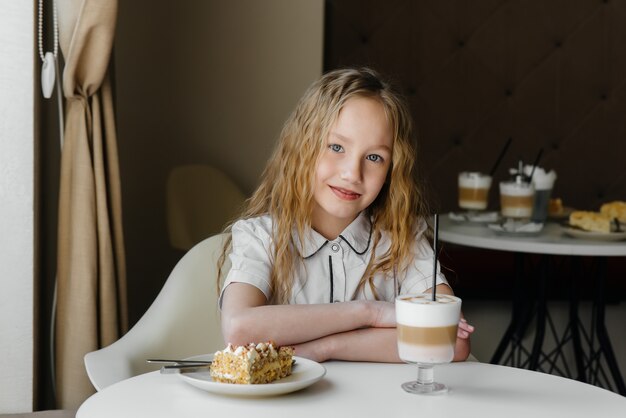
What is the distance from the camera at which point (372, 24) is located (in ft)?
13.0

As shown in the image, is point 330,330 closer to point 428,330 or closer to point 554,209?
point 428,330

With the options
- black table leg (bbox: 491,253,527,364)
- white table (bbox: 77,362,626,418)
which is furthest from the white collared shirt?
black table leg (bbox: 491,253,527,364)

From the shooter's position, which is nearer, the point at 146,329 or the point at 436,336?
the point at 436,336

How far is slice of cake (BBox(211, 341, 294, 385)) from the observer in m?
1.22

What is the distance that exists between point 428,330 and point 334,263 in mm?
563

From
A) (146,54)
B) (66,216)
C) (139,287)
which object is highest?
(146,54)

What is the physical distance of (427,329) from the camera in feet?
4.01

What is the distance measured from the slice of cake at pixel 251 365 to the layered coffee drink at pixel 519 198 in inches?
74.0

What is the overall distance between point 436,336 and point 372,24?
2.90 m

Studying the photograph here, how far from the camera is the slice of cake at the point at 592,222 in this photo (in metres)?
2.76

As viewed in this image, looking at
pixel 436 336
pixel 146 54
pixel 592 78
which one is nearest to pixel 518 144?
pixel 592 78

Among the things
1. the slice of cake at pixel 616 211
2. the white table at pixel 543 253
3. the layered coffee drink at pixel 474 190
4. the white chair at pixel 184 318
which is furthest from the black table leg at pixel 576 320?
the white chair at pixel 184 318

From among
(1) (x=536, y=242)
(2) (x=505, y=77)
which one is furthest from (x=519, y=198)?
(2) (x=505, y=77)

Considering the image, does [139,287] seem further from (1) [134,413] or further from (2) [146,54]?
(1) [134,413]
